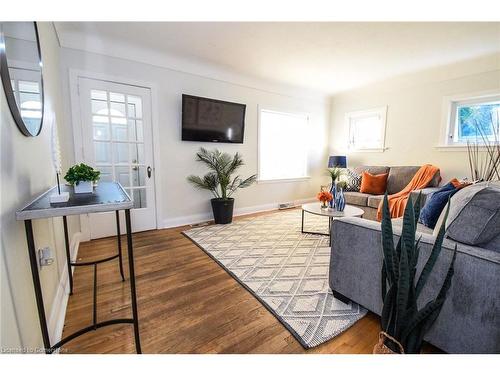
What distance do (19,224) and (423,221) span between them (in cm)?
267

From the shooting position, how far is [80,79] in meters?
2.72

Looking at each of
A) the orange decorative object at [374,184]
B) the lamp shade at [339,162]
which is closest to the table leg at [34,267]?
the orange decorative object at [374,184]

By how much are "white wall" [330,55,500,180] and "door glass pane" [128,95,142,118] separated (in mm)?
4052

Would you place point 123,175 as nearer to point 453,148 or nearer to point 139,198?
point 139,198

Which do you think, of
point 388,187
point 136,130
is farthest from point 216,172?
point 388,187

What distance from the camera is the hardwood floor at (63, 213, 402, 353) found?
129cm

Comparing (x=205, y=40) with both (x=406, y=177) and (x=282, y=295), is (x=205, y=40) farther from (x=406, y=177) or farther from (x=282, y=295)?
(x=406, y=177)

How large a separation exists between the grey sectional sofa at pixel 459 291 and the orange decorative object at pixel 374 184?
8.69ft

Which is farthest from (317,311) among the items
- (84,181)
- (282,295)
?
(84,181)

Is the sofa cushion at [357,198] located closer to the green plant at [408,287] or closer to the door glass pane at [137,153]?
the green plant at [408,287]

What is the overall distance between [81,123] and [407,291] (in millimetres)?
3442

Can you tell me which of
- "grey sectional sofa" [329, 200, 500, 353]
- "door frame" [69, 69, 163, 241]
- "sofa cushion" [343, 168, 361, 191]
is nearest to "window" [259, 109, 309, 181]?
"sofa cushion" [343, 168, 361, 191]

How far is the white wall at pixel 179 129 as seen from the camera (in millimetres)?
2861

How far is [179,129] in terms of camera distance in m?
3.42
